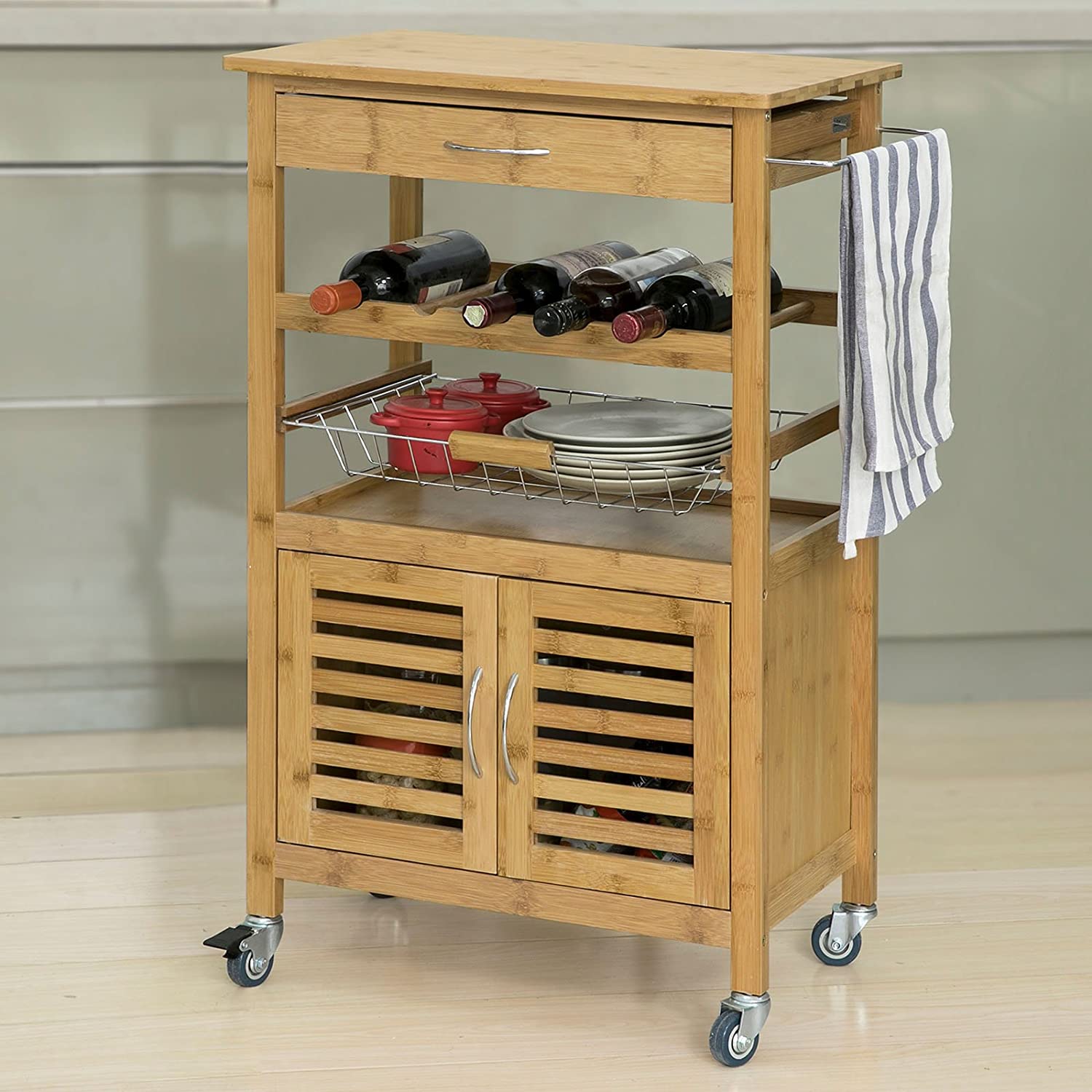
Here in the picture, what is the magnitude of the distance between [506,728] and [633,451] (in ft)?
1.23

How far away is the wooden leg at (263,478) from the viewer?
2273 millimetres

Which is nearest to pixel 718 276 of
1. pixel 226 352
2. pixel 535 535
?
pixel 535 535

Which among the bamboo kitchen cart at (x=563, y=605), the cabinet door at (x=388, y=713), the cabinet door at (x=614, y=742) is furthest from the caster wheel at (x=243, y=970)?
the cabinet door at (x=614, y=742)

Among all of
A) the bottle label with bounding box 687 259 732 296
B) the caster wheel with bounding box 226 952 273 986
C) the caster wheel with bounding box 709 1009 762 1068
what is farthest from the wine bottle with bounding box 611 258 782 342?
the caster wheel with bounding box 226 952 273 986

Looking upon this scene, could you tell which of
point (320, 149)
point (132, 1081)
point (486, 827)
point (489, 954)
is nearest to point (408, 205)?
point (320, 149)

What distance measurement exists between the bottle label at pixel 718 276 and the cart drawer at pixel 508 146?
0.14 metres

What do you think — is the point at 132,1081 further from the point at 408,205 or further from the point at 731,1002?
the point at 408,205

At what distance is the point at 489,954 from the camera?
2555mm

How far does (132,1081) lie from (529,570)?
0.77m

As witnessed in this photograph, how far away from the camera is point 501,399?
2465mm

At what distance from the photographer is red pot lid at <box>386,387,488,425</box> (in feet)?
7.85

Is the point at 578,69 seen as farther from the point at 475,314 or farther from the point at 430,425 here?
the point at 430,425

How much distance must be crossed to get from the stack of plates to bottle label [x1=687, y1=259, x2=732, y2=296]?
18 cm

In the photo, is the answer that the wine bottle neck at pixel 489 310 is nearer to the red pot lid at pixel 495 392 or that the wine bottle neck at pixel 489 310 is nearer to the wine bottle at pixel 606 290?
the wine bottle at pixel 606 290
